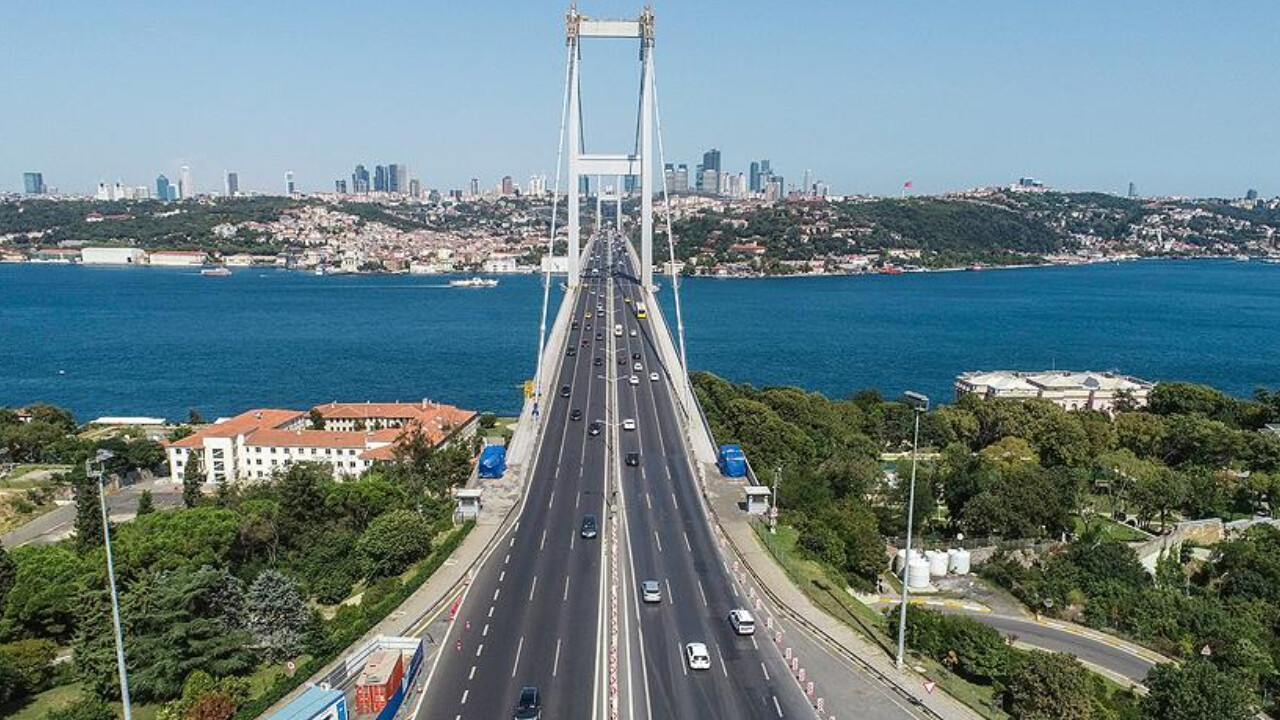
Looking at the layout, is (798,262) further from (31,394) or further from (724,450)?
(724,450)

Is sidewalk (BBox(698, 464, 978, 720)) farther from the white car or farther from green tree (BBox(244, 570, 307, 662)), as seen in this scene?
green tree (BBox(244, 570, 307, 662))

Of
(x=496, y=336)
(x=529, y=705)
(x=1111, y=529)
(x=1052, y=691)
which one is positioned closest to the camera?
(x=529, y=705)

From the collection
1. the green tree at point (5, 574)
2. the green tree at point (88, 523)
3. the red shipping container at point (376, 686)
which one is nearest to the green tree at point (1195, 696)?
the red shipping container at point (376, 686)

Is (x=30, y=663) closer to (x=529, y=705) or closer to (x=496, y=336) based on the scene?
(x=529, y=705)

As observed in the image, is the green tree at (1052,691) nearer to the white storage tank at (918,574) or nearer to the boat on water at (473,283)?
the white storage tank at (918,574)

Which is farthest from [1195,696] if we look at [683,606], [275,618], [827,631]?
[275,618]

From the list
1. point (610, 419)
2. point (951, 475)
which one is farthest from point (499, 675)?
point (951, 475)
